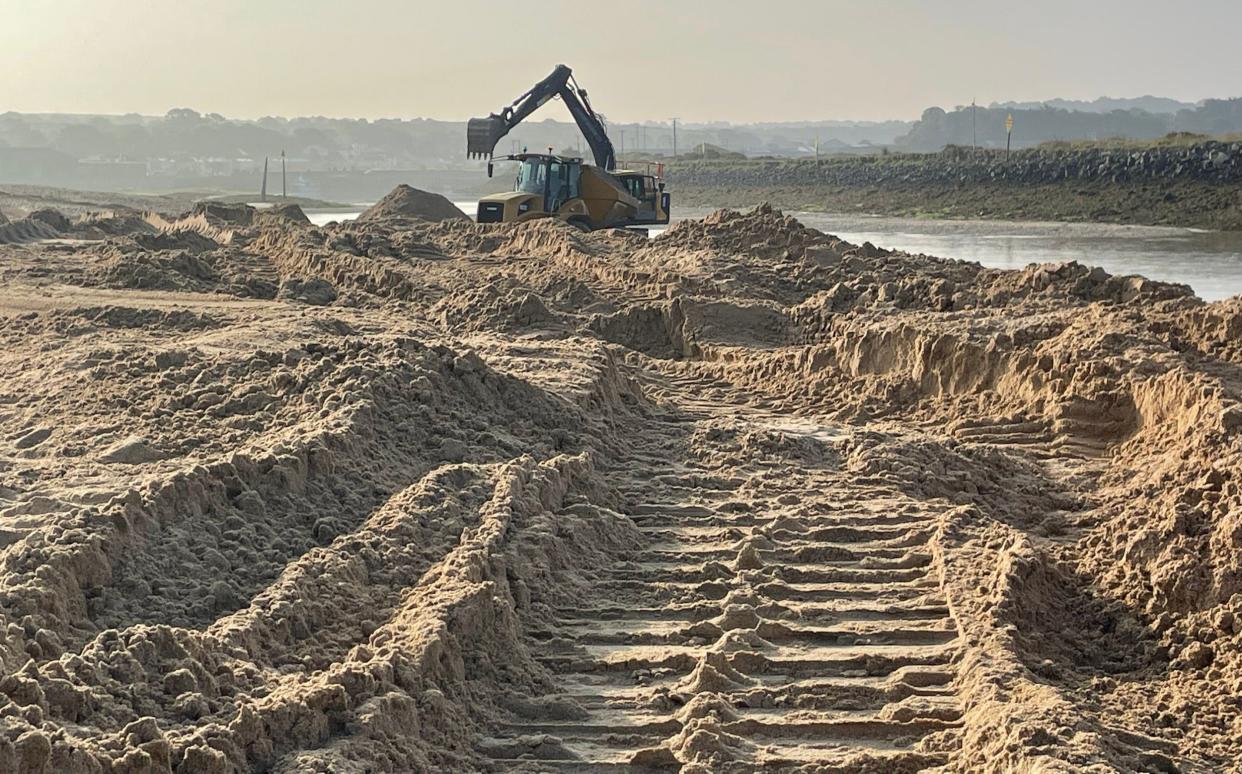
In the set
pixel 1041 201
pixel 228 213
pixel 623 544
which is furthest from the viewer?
pixel 1041 201

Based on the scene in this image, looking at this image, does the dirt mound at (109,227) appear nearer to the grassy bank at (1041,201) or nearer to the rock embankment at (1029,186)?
the grassy bank at (1041,201)

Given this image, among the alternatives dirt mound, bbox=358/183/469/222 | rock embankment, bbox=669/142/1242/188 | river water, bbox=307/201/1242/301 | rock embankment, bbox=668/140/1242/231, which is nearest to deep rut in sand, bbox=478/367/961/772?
river water, bbox=307/201/1242/301

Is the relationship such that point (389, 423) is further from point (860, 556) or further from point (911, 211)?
point (911, 211)

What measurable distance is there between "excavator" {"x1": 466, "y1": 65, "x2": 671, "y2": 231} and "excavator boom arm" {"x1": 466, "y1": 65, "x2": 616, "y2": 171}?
0.06ft

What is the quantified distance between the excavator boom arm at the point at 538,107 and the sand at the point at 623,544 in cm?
1191

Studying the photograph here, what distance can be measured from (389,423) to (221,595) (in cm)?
279

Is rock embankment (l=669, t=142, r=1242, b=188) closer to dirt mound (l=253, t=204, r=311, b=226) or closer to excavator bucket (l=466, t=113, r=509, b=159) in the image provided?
excavator bucket (l=466, t=113, r=509, b=159)

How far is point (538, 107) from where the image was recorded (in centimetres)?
2586

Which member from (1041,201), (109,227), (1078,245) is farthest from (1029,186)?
(109,227)

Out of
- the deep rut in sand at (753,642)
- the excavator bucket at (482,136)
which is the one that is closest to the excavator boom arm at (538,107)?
the excavator bucket at (482,136)

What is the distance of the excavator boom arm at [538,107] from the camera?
24141 millimetres

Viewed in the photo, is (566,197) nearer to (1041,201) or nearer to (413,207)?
(413,207)

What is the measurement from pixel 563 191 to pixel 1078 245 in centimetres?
1380

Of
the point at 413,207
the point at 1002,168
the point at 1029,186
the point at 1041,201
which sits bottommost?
the point at 413,207
